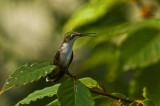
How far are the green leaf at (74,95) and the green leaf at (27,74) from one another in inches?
2.6

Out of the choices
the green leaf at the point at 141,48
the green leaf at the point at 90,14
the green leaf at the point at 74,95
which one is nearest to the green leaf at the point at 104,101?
the green leaf at the point at 74,95

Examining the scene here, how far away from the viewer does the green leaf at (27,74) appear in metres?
0.92

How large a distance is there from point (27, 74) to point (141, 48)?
1.29m

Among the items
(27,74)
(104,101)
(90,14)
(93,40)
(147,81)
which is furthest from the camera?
(90,14)

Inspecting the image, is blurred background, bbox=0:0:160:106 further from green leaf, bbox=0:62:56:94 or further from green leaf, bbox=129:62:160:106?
green leaf, bbox=0:62:56:94

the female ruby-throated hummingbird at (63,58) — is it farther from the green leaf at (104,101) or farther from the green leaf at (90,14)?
the green leaf at (90,14)

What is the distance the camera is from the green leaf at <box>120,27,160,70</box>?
204 centimetres

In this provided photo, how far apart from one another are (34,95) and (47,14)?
4258 mm

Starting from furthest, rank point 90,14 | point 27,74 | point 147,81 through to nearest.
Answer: point 90,14 < point 147,81 < point 27,74

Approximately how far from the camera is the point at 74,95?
3.18 feet

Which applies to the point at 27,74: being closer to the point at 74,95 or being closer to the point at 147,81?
the point at 74,95

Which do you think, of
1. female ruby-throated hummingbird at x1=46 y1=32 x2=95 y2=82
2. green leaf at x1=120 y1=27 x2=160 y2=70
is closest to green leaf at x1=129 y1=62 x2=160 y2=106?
green leaf at x1=120 y1=27 x2=160 y2=70

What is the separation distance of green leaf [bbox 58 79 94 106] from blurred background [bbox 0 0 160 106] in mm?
313

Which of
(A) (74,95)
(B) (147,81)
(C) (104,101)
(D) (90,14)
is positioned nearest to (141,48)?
(B) (147,81)
